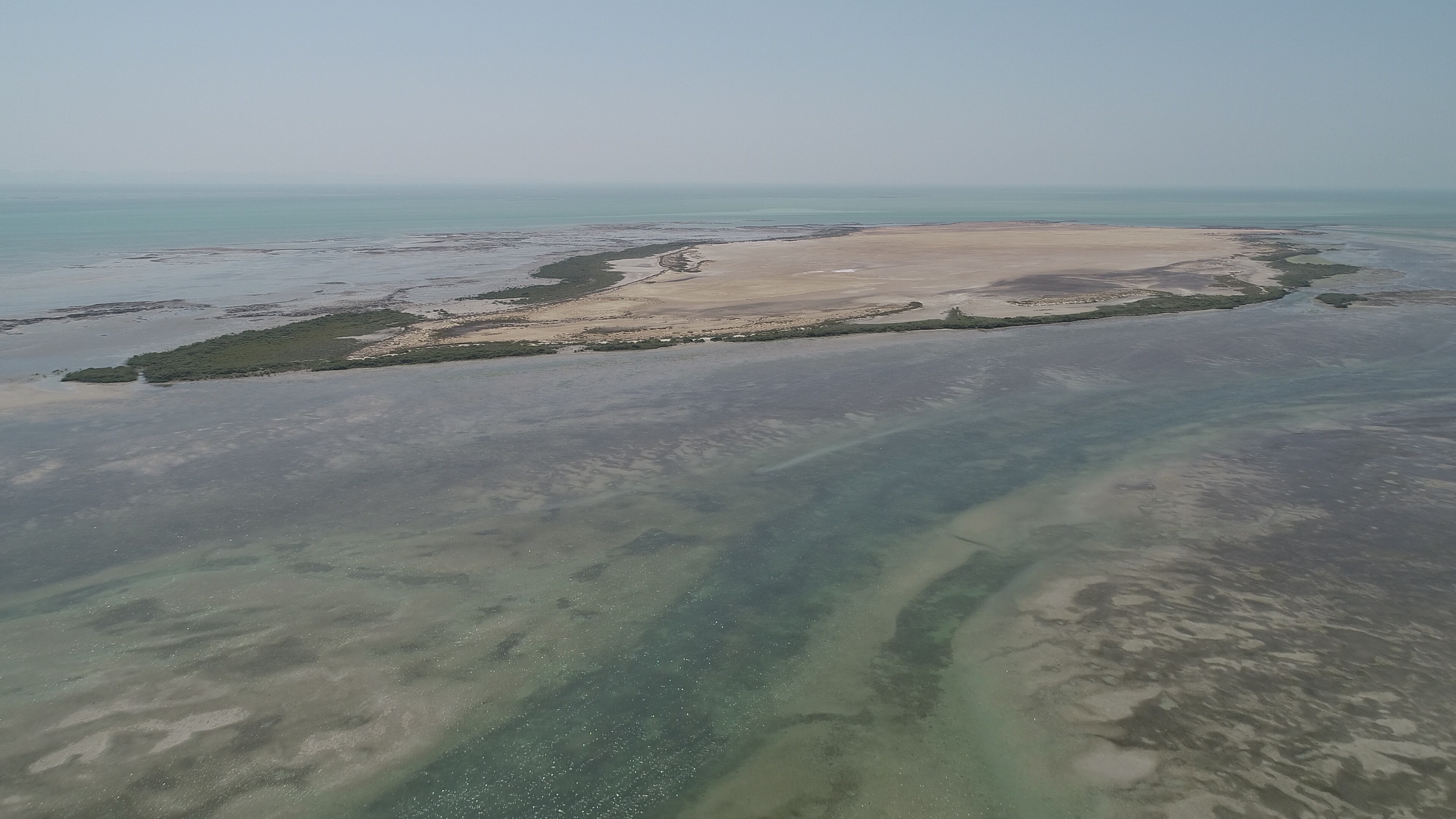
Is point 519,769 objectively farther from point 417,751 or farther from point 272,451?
point 272,451

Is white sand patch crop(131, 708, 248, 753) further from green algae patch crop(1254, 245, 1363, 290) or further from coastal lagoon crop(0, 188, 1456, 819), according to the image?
green algae patch crop(1254, 245, 1363, 290)

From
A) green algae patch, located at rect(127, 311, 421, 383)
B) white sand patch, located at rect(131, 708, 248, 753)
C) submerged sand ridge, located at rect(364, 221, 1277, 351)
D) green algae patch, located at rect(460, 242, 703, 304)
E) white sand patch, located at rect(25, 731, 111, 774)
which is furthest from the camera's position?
green algae patch, located at rect(460, 242, 703, 304)

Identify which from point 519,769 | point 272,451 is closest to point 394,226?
point 272,451

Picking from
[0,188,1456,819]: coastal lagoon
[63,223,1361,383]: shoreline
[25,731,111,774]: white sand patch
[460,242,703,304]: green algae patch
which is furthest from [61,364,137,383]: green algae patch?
[25,731,111,774]: white sand patch

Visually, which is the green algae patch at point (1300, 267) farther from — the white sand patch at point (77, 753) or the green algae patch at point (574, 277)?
the white sand patch at point (77, 753)

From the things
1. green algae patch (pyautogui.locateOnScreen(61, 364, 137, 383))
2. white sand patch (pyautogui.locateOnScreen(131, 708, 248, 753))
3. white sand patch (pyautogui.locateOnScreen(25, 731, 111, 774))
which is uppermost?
green algae patch (pyautogui.locateOnScreen(61, 364, 137, 383))
